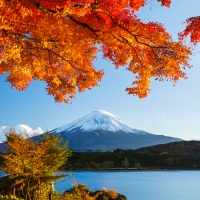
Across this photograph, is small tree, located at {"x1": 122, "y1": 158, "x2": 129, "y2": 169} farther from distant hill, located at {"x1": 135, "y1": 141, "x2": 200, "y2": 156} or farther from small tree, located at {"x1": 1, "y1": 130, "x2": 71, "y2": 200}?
small tree, located at {"x1": 1, "y1": 130, "x2": 71, "y2": 200}

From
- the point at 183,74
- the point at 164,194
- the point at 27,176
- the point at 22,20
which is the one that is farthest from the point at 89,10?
the point at 164,194

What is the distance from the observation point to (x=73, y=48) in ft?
28.4

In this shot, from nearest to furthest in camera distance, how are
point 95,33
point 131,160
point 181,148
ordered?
point 95,33, point 131,160, point 181,148

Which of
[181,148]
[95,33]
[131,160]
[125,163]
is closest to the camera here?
[95,33]

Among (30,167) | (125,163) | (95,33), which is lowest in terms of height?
(30,167)

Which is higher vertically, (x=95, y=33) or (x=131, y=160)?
(x=95, y=33)

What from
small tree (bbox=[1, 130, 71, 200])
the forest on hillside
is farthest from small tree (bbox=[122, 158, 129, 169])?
small tree (bbox=[1, 130, 71, 200])

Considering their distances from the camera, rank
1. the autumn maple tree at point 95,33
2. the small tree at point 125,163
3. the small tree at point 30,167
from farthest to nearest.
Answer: the small tree at point 125,163 < the small tree at point 30,167 < the autumn maple tree at point 95,33

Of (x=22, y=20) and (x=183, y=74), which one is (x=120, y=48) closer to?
(x=183, y=74)

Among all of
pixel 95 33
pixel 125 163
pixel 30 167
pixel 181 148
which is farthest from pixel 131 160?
pixel 95 33

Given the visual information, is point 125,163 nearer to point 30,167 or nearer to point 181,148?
point 181,148

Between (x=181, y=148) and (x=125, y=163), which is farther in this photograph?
(x=181, y=148)

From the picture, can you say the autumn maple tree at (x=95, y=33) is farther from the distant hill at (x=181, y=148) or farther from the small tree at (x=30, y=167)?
the distant hill at (x=181, y=148)

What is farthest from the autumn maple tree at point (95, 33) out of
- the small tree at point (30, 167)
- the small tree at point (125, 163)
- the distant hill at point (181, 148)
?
the distant hill at point (181, 148)
